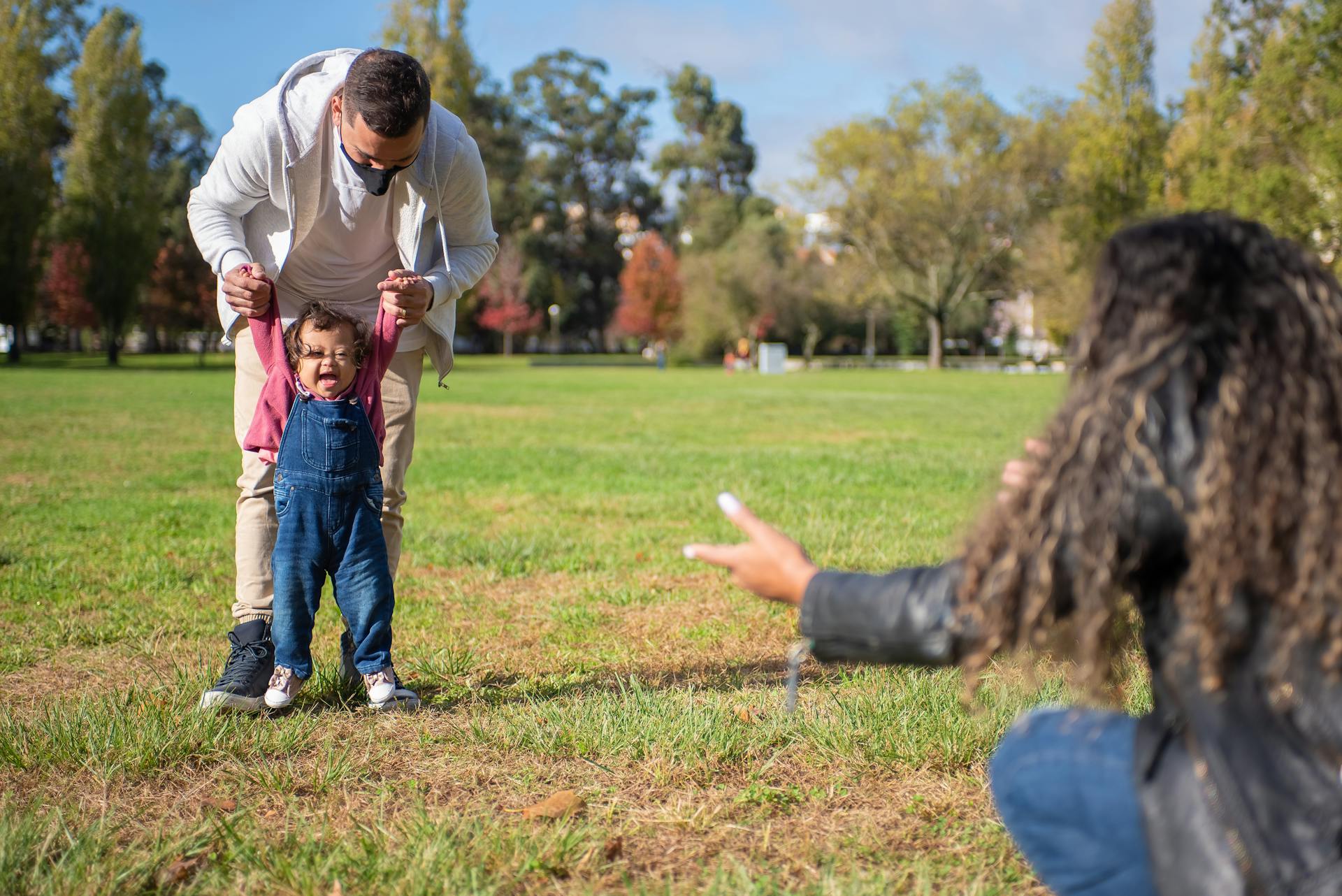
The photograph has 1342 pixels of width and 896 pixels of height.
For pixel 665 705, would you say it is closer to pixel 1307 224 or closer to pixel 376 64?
pixel 376 64

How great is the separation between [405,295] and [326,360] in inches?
12.2

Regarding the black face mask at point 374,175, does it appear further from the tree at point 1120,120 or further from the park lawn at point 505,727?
the tree at point 1120,120

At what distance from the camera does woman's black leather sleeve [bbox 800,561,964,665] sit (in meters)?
1.57

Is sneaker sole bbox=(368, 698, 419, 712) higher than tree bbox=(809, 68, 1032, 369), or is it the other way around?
tree bbox=(809, 68, 1032, 369)

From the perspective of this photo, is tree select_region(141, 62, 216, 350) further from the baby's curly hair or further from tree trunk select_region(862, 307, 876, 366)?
tree trunk select_region(862, 307, 876, 366)

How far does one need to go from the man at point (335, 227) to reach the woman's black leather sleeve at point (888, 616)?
207 cm

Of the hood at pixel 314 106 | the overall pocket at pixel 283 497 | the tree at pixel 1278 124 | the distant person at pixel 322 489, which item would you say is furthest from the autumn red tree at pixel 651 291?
the overall pocket at pixel 283 497

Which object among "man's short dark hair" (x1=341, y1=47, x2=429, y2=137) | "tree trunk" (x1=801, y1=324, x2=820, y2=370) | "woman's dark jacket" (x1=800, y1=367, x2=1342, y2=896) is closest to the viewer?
"woman's dark jacket" (x1=800, y1=367, x2=1342, y2=896)

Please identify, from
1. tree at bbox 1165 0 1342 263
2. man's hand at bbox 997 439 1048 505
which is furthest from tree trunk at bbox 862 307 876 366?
man's hand at bbox 997 439 1048 505

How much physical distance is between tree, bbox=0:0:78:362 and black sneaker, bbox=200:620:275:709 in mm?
37467

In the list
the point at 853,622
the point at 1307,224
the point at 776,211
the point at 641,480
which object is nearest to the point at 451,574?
the point at 641,480

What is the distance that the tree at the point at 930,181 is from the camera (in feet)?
151

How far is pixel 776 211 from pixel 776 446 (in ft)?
189

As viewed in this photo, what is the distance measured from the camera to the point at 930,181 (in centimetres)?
4609
